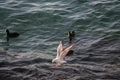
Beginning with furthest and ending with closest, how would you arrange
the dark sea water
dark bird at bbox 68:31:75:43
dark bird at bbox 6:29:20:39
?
dark bird at bbox 6:29:20:39, dark bird at bbox 68:31:75:43, the dark sea water

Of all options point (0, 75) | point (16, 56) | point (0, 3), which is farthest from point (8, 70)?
point (0, 3)

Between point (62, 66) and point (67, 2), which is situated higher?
point (67, 2)

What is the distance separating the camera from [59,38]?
625 inches

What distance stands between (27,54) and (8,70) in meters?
1.92

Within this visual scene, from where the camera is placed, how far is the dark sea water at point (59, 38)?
41.5 ft

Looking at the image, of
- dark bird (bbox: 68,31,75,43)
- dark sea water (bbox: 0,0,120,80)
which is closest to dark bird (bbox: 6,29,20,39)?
dark sea water (bbox: 0,0,120,80)

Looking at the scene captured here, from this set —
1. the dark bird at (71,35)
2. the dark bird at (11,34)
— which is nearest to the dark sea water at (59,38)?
the dark bird at (11,34)

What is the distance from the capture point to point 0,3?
781 inches

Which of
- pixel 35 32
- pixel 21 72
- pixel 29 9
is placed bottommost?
pixel 21 72

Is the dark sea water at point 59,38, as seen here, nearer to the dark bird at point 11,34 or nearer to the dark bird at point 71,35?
the dark bird at point 11,34

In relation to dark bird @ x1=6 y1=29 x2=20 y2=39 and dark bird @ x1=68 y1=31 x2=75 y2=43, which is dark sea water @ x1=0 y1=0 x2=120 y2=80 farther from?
dark bird @ x1=68 y1=31 x2=75 y2=43

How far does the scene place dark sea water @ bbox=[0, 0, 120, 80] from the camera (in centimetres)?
1266

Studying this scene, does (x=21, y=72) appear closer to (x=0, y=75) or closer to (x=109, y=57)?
(x=0, y=75)

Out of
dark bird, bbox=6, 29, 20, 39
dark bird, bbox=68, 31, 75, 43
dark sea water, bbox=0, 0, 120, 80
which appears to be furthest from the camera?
dark bird, bbox=6, 29, 20, 39
